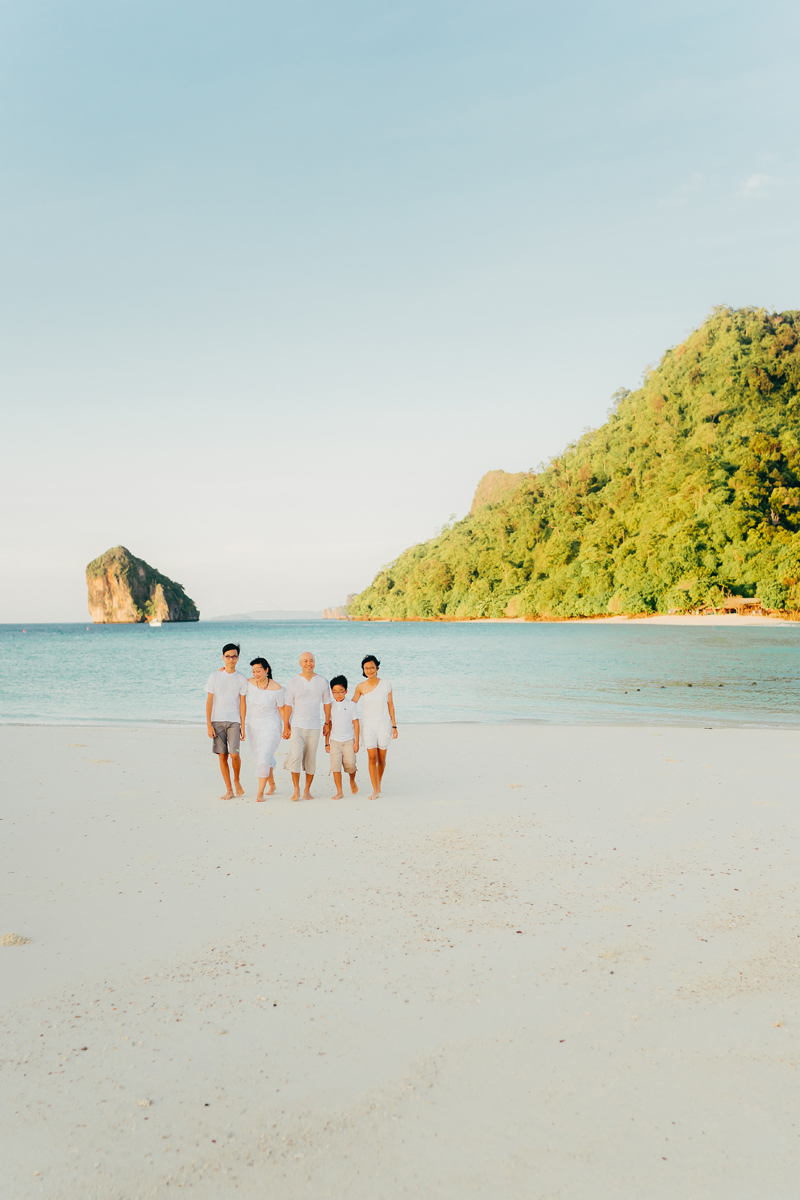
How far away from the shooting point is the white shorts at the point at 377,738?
8359 mm

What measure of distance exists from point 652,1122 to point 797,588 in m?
89.2

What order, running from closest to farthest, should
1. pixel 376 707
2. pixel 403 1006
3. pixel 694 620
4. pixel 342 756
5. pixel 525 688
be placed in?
pixel 403 1006, pixel 376 707, pixel 342 756, pixel 525 688, pixel 694 620

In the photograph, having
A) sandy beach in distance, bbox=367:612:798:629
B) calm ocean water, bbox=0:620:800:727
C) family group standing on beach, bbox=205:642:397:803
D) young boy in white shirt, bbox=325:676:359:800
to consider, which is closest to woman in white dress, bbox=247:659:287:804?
family group standing on beach, bbox=205:642:397:803

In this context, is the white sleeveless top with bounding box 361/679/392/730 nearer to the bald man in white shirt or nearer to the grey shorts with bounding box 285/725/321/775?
the bald man in white shirt

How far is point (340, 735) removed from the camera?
27.8ft

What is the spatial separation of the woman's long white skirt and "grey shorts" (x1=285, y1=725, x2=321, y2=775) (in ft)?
0.67

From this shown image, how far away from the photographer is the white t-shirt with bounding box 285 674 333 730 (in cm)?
827

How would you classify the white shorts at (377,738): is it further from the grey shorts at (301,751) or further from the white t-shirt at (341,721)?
the grey shorts at (301,751)

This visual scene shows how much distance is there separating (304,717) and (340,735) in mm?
507

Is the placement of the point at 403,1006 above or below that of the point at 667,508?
below

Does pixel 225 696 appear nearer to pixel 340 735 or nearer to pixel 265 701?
pixel 265 701

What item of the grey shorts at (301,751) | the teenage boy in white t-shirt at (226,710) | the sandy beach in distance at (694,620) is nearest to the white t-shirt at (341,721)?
the grey shorts at (301,751)

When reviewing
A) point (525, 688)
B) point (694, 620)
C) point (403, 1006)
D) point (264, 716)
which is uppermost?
point (264, 716)

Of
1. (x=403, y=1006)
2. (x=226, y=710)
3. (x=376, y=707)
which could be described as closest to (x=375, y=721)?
(x=376, y=707)
